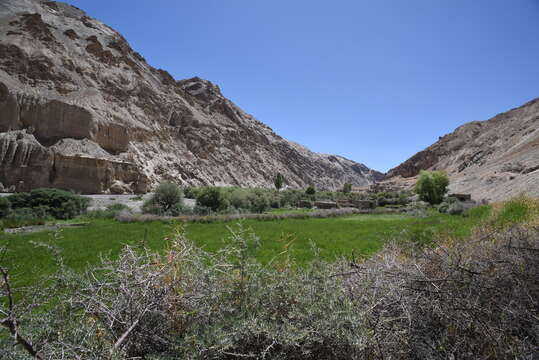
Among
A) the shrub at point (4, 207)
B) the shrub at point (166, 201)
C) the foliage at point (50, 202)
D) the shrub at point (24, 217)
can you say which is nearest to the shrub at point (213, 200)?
the shrub at point (166, 201)

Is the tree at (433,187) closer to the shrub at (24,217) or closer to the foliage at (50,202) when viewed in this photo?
the foliage at (50,202)

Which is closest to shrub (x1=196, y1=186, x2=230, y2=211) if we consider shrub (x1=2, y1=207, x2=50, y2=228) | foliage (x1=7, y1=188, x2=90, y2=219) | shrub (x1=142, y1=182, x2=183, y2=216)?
shrub (x1=142, y1=182, x2=183, y2=216)

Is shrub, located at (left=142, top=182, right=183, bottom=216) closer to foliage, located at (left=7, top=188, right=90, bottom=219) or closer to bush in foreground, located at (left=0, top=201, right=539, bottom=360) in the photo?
foliage, located at (left=7, top=188, right=90, bottom=219)

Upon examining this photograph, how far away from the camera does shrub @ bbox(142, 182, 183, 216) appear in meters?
22.6

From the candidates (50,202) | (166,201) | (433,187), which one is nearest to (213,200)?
(166,201)

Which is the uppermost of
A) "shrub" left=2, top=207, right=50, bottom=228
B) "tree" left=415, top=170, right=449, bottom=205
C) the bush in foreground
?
"tree" left=415, top=170, right=449, bottom=205

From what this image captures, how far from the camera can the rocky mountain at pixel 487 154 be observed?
31822mm

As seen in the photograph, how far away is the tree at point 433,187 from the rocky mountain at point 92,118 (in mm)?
36259

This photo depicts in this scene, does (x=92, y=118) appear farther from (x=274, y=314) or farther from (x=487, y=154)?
(x=487, y=154)

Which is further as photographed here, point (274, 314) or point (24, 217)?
point (24, 217)

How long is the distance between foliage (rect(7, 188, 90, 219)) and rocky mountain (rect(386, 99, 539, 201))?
33.6m

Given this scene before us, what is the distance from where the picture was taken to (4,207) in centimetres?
1753

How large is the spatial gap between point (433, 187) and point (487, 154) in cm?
2815

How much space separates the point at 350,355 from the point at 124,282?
141 cm
